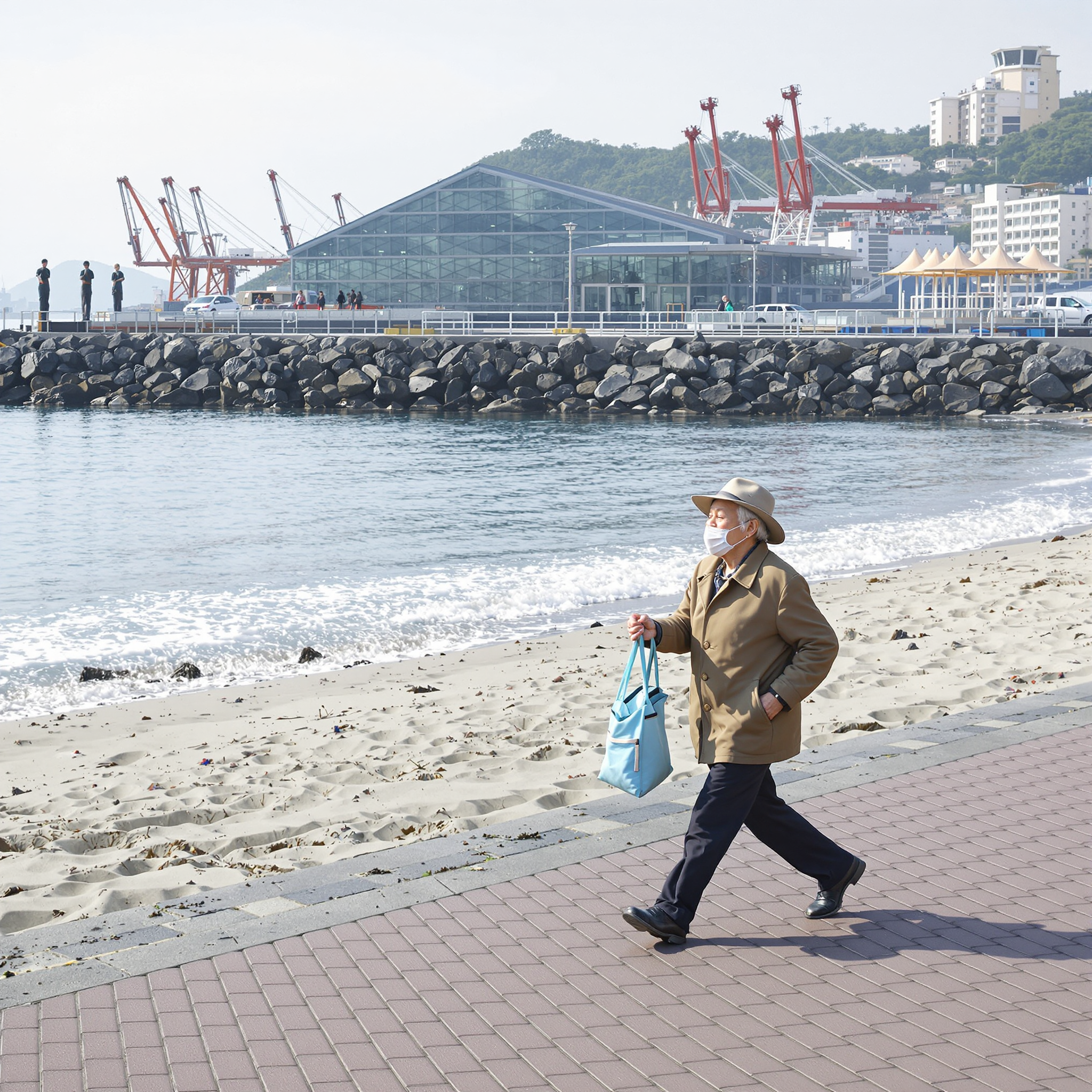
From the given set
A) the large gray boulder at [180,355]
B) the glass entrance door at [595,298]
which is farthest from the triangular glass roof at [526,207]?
the large gray boulder at [180,355]

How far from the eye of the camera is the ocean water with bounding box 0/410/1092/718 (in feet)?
37.2

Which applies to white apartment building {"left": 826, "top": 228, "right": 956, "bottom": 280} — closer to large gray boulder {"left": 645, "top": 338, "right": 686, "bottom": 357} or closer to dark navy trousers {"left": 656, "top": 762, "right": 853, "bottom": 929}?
large gray boulder {"left": 645, "top": 338, "right": 686, "bottom": 357}

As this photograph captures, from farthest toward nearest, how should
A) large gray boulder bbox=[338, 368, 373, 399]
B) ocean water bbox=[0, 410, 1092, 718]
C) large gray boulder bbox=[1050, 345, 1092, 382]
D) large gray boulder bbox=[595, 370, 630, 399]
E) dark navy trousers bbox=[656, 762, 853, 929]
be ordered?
large gray boulder bbox=[338, 368, 373, 399]
large gray boulder bbox=[595, 370, 630, 399]
large gray boulder bbox=[1050, 345, 1092, 382]
ocean water bbox=[0, 410, 1092, 718]
dark navy trousers bbox=[656, 762, 853, 929]

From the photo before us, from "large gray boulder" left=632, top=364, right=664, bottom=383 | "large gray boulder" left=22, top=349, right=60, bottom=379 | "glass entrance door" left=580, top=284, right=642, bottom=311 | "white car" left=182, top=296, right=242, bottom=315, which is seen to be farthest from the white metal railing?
"glass entrance door" left=580, top=284, right=642, bottom=311

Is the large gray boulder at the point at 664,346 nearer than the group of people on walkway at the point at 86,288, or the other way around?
the large gray boulder at the point at 664,346

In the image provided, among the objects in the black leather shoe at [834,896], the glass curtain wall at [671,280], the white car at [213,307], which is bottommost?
the black leather shoe at [834,896]

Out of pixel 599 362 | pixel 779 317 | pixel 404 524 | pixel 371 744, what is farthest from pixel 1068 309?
pixel 371 744

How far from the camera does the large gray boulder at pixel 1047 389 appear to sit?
40.3 metres

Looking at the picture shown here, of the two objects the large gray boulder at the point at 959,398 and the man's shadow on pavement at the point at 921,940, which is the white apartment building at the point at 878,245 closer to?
the large gray boulder at the point at 959,398

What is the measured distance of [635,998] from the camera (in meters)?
3.85

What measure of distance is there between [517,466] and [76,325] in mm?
32474

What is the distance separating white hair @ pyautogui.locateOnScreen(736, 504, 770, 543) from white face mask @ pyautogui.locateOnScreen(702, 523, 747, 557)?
0.05 feet

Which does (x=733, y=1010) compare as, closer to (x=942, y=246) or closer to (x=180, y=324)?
(x=180, y=324)

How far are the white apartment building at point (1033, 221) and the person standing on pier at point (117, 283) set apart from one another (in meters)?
131
